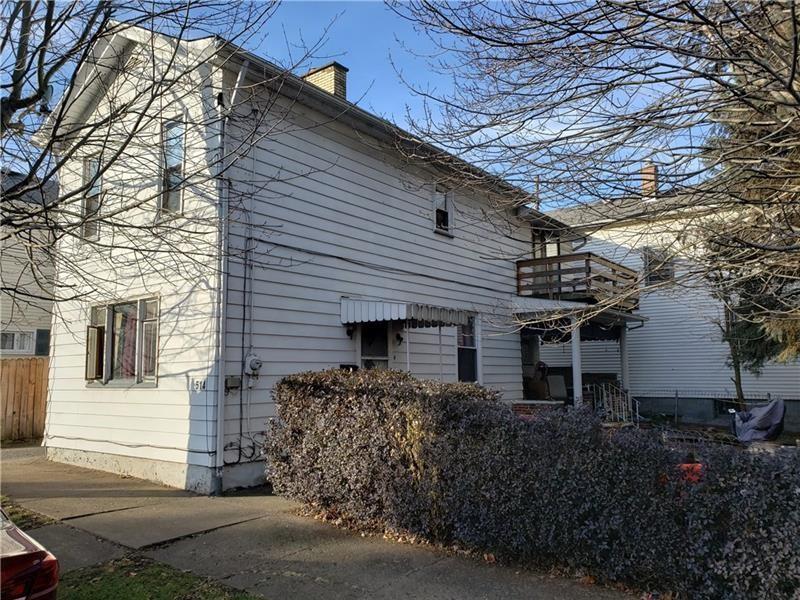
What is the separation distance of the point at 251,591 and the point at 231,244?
540 cm

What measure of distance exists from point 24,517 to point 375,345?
6215mm

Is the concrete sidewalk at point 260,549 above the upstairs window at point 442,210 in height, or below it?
below

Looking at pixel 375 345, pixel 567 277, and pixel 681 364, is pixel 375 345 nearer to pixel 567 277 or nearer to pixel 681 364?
pixel 567 277

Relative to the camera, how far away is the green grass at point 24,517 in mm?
6846

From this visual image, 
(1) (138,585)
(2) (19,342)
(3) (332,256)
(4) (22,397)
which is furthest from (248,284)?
(2) (19,342)

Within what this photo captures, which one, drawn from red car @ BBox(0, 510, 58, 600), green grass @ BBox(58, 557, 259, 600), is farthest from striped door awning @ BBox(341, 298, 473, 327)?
red car @ BBox(0, 510, 58, 600)

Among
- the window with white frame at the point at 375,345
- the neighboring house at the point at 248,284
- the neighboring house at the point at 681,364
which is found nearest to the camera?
the neighboring house at the point at 248,284

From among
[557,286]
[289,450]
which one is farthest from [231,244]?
[557,286]

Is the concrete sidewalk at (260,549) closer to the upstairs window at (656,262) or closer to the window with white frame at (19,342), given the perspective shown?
the upstairs window at (656,262)

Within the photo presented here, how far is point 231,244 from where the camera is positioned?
8.88 meters

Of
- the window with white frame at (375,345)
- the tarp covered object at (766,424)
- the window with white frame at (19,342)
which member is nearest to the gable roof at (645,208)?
the window with white frame at (375,345)

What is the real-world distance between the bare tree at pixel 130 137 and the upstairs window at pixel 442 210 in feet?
15.9

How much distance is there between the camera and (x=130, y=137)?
5.88m

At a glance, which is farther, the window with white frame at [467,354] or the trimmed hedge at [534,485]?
the window with white frame at [467,354]
